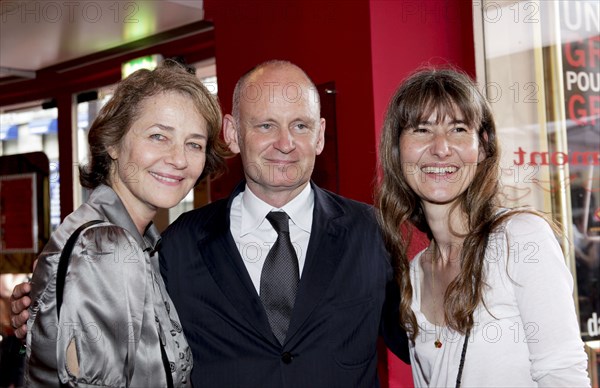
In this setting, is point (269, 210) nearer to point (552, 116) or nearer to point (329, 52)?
point (329, 52)

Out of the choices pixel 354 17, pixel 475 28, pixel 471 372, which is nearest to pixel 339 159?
pixel 354 17

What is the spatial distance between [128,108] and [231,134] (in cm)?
53

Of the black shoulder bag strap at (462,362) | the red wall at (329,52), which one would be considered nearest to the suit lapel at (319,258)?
the black shoulder bag strap at (462,362)

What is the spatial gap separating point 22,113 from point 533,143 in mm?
5532

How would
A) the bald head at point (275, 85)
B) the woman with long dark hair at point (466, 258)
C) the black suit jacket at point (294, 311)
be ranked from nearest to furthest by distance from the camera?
the woman with long dark hair at point (466, 258) < the black suit jacket at point (294, 311) < the bald head at point (275, 85)

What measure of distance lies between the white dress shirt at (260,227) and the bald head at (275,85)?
31 centimetres

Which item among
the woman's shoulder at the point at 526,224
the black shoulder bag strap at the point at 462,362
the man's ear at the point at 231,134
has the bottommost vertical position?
the black shoulder bag strap at the point at 462,362

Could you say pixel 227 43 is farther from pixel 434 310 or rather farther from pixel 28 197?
pixel 28 197

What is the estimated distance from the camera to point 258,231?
2.22 meters

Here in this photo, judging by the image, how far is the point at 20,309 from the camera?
188 cm

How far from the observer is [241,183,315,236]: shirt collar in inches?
87.5

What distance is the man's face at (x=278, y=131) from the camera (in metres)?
2.21

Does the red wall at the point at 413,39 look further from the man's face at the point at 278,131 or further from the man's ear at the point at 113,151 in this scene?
the man's ear at the point at 113,151

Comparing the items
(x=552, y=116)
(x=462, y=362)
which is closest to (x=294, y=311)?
(x=462, y=362)
